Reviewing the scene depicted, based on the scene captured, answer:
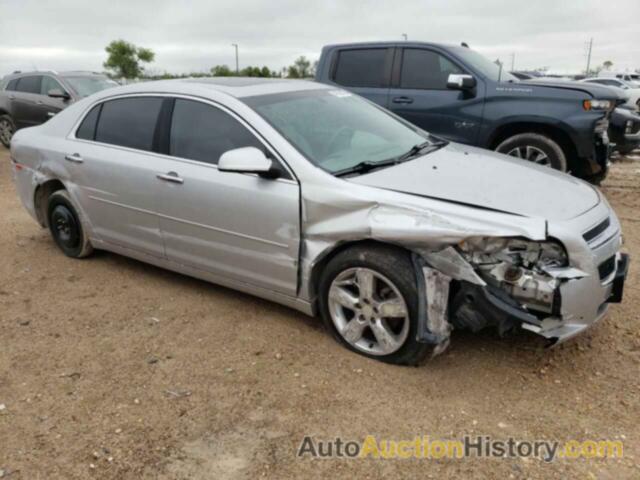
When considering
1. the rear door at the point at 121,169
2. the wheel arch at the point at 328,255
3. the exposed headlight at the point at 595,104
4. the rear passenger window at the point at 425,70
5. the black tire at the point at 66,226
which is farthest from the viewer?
the rear passenger window at the point at 425,70

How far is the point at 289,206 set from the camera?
3311 mm

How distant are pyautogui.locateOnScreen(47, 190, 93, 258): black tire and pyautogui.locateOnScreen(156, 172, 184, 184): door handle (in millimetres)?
1293

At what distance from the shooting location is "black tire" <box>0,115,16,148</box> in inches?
472

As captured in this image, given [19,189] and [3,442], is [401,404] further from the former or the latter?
[19,189]

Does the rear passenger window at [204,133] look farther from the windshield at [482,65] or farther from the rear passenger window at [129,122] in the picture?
the windshield at [482,65]

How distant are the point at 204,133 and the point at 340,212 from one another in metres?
1.23

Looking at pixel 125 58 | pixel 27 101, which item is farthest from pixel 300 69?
pixel 27 101

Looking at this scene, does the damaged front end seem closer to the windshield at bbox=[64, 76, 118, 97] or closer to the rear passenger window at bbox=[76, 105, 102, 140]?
the rear passenger window at bbox=[76, 105, 102, 140]

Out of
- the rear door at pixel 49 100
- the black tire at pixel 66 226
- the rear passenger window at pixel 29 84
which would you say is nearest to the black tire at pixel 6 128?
the rear passenger window at pixel 29 84

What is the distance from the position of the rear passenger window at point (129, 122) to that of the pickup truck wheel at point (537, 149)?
417cm

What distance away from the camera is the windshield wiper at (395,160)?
3.34 m

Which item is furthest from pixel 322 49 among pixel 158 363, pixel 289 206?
pixel 158 363

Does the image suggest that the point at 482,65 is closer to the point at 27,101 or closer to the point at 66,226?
the point at 66,226

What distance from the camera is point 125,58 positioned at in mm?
67312
